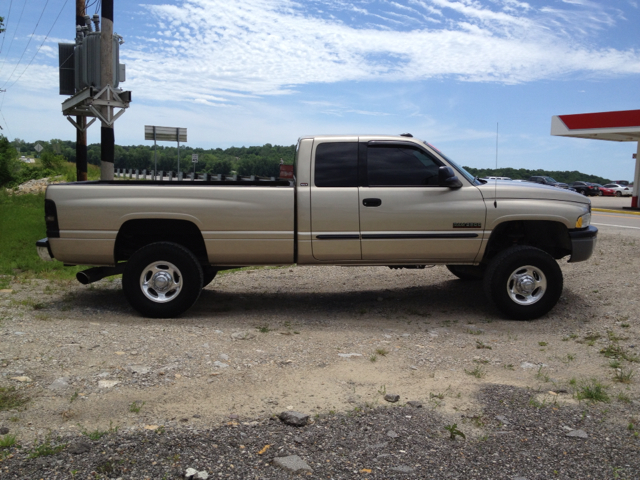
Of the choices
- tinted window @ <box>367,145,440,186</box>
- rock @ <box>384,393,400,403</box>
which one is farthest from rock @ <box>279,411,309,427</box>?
tinted window @ <box>367,145,440,186</box>

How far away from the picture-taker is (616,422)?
4031mm

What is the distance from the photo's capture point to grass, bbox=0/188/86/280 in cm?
982

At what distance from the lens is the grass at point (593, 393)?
14.5 ft

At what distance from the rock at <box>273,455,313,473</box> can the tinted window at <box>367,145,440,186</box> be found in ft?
12.9

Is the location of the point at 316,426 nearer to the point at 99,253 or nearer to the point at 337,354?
the point at 337,354

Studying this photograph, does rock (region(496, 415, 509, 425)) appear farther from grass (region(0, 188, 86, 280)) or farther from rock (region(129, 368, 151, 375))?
grass (region(0, 188, 86, 280))

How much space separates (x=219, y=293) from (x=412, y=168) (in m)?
3.31

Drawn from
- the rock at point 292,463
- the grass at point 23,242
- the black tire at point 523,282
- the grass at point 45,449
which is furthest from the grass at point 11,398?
the black tire at point 523,282

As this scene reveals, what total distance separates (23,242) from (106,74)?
4015 millimetres

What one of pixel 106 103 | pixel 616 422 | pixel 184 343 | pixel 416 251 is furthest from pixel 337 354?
pixel 106 103

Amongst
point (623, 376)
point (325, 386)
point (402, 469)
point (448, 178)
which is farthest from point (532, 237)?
point (402, 469)

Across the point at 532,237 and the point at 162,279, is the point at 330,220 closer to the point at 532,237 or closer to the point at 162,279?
the point at 162,279

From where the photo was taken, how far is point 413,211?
6.67m

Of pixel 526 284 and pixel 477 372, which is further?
pixel 526 284
